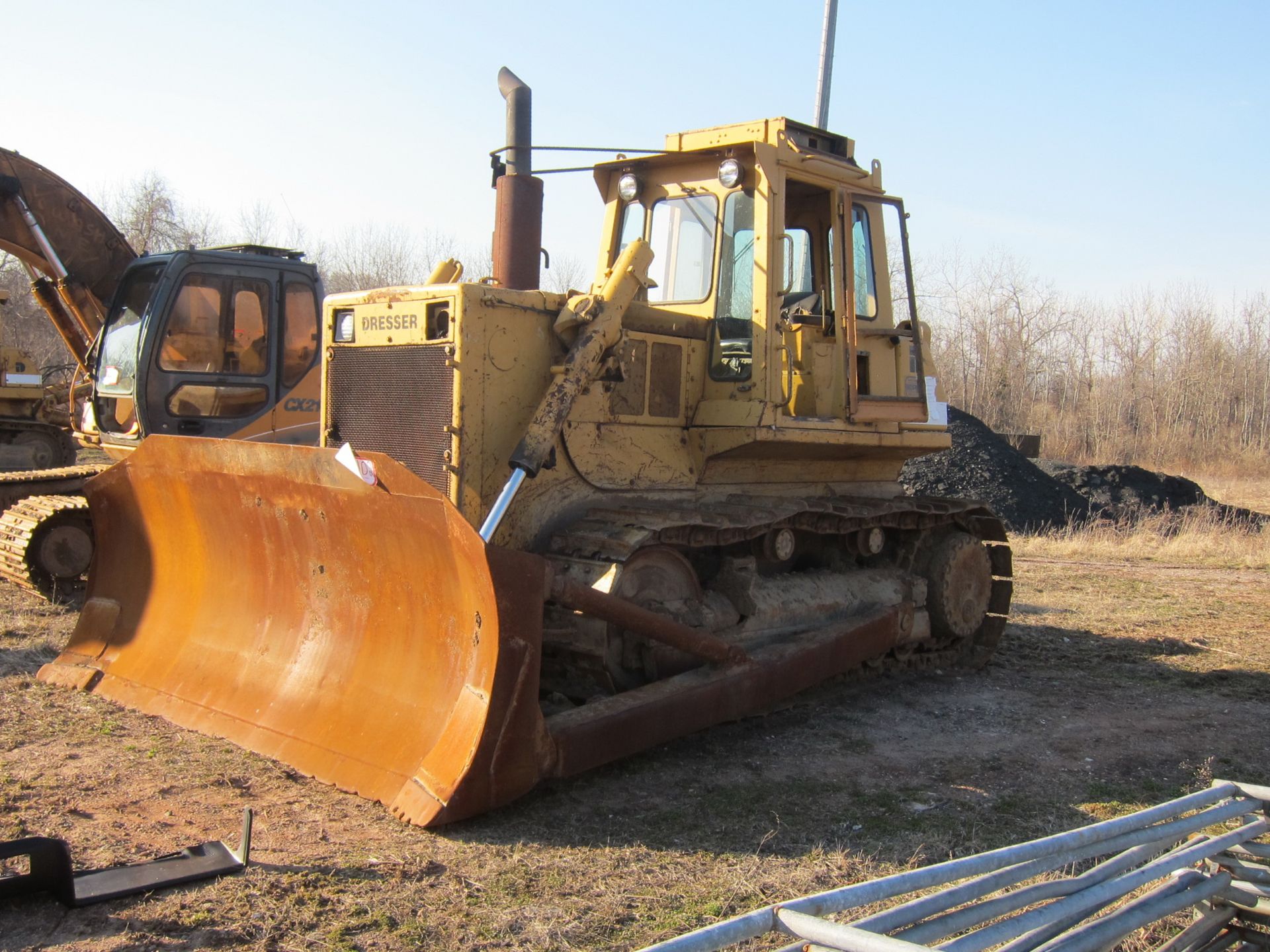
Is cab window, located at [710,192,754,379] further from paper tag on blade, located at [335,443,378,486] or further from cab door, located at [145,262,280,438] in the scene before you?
cab door, located at [145,262,280,438]

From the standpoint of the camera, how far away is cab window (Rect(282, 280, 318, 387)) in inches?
360

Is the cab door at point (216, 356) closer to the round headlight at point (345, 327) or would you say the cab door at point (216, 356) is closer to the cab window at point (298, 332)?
the cab window at point (298, 332)

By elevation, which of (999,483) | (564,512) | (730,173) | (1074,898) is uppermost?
(730,173)

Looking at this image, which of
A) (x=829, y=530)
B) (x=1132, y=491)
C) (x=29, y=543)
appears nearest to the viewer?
(x=829, y=530)

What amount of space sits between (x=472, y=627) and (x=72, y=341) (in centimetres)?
801

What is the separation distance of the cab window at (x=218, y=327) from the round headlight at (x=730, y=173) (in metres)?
4.36

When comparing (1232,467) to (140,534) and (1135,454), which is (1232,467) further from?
(140,534)

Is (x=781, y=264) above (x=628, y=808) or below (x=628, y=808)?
above

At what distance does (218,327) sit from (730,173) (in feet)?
15.4


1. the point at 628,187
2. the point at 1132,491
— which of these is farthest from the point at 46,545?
the point at 1132,491

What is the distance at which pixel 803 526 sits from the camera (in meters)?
6.65

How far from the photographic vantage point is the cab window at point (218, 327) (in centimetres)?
888

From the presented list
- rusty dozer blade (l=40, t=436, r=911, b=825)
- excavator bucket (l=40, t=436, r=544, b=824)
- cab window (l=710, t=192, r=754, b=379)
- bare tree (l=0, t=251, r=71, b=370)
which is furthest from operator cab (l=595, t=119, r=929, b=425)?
bare tree (l=0, t=251, r=71, b=370)

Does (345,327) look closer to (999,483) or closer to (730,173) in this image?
(730,173)
